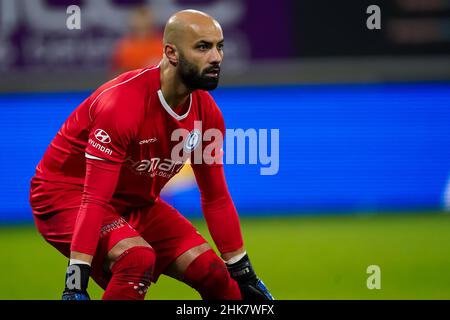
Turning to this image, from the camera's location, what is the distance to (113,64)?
9766 mm

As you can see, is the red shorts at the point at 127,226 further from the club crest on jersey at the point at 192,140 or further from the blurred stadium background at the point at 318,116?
the blurred stadium background at the point at 318,116

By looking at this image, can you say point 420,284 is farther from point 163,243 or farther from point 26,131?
point 26,131

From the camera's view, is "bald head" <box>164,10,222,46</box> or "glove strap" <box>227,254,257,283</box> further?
"glove strap" <box>227,254,257,283</box>

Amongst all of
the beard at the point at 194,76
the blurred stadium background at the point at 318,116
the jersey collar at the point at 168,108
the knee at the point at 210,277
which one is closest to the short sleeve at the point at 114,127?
the jersey collar at the point at 168,108

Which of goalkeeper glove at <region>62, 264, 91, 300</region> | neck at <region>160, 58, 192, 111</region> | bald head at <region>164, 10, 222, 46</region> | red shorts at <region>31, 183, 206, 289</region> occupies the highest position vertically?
bald head at <region>164, 10, 222, 46</region>

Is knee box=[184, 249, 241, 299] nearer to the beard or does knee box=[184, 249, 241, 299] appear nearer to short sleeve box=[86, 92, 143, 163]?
short sleeve box=[86, 92, 143, 163]

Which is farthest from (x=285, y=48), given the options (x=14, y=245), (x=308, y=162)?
(x=14, y=245)

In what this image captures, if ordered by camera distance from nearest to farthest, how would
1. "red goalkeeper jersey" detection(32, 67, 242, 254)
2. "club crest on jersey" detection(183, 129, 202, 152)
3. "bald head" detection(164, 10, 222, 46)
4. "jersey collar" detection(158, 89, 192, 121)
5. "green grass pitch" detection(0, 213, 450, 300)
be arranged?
"red goalkeeper jersey" detection(32, 67, 242, 254) < "bald head" detection(164, 10, 222, 46) < "jersey collar" detection(158, 89, 192, 121) < "club crest on jersey" detection(183, 129, 202, 152) < "green grass pitch" detection(0, 213, 450, 300)

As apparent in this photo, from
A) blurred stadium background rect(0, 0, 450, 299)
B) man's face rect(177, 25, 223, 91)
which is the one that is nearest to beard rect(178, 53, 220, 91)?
man's face rect(177, 25, 223, 91)

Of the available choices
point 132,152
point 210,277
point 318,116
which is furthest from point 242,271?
point 318,116

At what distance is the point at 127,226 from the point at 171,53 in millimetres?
893

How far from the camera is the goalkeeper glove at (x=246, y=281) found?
516cm

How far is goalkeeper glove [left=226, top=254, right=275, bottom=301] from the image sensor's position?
5.16 meters

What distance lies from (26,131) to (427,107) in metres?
3.78
